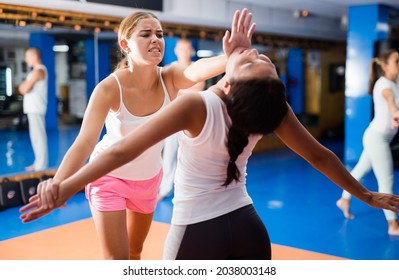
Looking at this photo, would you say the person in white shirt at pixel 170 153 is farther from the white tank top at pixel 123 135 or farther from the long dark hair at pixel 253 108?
the long dark hair at pixel 253 108

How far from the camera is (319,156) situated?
185 cm

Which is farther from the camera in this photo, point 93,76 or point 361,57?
point 361,57

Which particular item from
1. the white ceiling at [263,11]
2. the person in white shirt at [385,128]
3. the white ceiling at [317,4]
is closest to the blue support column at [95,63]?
the white ceiling at [263,11]

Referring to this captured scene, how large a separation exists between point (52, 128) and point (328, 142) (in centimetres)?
744

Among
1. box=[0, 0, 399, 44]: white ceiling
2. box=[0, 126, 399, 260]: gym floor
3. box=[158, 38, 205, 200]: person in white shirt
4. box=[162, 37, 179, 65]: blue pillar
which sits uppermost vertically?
box=[0, 0, 399, 44]: white ceiling

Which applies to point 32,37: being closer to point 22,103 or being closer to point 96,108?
point 22,103

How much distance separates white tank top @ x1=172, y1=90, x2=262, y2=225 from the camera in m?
1.58

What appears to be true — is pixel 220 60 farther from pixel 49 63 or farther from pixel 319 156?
pixel 49 63

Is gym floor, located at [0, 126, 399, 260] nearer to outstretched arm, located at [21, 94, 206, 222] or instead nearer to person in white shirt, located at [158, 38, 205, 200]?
person in white shirt, located at [158, 38, 205, 200]

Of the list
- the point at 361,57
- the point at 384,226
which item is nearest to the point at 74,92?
the point at 384,226

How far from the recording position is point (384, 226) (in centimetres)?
459

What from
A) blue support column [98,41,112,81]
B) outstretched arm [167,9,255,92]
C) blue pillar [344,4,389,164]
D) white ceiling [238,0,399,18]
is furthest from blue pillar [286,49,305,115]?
outstretched arm [167,9,255,92]

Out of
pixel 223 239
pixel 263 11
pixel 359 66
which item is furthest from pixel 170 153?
pixel 359 66

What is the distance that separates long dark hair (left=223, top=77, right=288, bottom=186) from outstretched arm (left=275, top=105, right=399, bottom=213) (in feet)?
0.49
